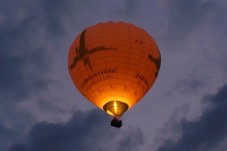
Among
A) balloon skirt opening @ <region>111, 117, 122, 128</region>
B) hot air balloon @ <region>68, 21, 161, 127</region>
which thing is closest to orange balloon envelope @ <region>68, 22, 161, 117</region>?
hot air balloon @ <region>68, 21, 161, 127</region>

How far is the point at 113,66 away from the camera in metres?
37.2

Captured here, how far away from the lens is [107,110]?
123 ft

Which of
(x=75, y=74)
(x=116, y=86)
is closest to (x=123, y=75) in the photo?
(x=116, y=86)

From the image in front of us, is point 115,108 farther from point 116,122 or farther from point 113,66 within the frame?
point 113,66

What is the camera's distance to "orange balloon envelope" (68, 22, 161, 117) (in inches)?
1467

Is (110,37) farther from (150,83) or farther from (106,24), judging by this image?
(150,83)

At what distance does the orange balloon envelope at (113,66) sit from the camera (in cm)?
3725

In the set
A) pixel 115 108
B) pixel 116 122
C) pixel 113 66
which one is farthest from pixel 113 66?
pixel 116 122

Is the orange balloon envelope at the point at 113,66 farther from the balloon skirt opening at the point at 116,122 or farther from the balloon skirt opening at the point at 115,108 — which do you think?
the balloon skirt opening at the point at 116,122

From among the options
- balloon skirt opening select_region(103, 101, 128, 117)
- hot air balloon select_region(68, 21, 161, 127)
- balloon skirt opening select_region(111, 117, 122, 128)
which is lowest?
balloon skirt opening select_region(111, 117, 122, 128)

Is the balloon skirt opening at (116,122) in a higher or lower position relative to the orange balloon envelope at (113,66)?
lower

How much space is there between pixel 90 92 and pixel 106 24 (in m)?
4.25

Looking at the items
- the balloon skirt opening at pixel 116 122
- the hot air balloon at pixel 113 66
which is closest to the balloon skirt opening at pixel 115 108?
the hot air balloon at pixel 113 66

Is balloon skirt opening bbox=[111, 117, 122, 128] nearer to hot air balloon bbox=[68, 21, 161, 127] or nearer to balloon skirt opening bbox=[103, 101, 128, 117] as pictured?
hot air balloon bbox=[68, 21, 161, 127]
